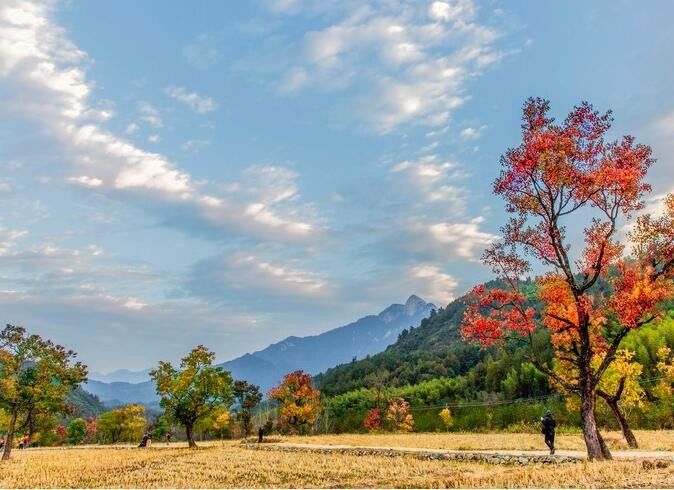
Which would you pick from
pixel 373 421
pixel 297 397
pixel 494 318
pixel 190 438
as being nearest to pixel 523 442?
pixel 494 318

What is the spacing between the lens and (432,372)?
6875 inches

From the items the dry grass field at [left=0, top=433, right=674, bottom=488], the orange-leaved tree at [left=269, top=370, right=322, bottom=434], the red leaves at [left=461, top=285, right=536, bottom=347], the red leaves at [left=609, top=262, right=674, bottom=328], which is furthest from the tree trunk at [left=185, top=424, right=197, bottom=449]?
the red leaves at [left=609, top=262, right=674, bottom=328]

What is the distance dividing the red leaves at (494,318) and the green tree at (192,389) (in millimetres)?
39531

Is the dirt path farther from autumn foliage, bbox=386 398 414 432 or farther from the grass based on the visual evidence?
autumn foliage, bbox=386 398 414 432

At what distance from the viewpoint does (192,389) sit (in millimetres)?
57750

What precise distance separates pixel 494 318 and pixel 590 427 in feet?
20.3

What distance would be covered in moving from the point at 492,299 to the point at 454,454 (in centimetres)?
1161

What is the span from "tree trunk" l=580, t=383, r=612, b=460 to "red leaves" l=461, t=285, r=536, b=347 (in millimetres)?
3627

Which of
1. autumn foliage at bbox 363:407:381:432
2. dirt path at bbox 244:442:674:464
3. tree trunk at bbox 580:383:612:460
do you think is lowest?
autumn foliage at bbox 363:407:381:432

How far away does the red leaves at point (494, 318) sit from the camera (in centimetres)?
2517

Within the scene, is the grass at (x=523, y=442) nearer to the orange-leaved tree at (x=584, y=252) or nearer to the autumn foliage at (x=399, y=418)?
the orange-leaved tree at (x=584, y=252)

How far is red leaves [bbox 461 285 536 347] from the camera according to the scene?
2517 cm

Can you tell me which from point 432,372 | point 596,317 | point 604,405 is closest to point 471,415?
point 604,405

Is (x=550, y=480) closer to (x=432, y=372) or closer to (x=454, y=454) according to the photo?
(x=454, y=454)
